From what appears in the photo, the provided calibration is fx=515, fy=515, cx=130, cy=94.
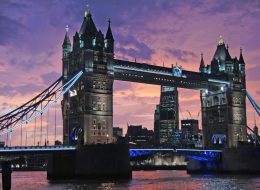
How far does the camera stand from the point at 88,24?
83125 mm

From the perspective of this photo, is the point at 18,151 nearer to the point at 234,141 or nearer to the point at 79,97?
the point at 79,97

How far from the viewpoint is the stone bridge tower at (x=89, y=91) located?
79125 mm

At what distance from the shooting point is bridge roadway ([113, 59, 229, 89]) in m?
85.1

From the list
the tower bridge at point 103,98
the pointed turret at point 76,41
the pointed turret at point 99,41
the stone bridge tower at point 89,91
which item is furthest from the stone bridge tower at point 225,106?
the pointed turret at point 76,41

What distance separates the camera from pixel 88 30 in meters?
82.1

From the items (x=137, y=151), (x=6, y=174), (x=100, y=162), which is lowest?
(x=6, y=174)

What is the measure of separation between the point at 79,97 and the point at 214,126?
114 ft

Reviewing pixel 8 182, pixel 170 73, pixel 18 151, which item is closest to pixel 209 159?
pixel 170 73

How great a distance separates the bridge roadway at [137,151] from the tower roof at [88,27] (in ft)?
63.7

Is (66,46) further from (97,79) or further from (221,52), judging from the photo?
(221,52)

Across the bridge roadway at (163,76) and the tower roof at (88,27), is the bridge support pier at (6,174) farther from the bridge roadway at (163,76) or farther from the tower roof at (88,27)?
the bridge roadway at (163,76)

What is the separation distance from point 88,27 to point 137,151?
2137 cm

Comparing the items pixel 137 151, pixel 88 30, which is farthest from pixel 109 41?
pixel 137 151

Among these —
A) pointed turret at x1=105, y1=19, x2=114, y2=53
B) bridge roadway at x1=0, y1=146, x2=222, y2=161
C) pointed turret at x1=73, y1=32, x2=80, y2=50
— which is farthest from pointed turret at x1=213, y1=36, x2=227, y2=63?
pointed turret at x1=73, y1=32, x2=80, y2=50
